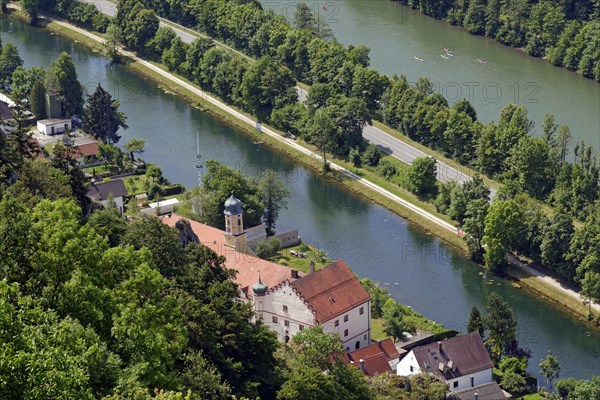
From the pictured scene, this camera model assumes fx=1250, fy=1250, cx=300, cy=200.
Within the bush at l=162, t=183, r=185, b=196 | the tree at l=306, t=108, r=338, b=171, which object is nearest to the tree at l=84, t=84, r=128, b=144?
the bush at l=162, t=183, r=185, b=196

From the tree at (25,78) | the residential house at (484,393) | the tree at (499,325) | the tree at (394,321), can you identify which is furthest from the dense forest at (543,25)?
the residential house at (484,393)

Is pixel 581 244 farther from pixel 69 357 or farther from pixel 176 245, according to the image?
pixel 69 357

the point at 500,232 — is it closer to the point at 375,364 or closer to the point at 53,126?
the point at 375,364

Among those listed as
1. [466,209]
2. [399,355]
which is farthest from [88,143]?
[399,355]

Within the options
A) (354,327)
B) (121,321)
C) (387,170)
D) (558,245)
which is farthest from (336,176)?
(121,321)

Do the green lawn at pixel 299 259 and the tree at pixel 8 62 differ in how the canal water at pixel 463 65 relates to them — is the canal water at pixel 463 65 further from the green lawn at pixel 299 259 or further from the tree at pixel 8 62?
the tree at pixel 8 62
